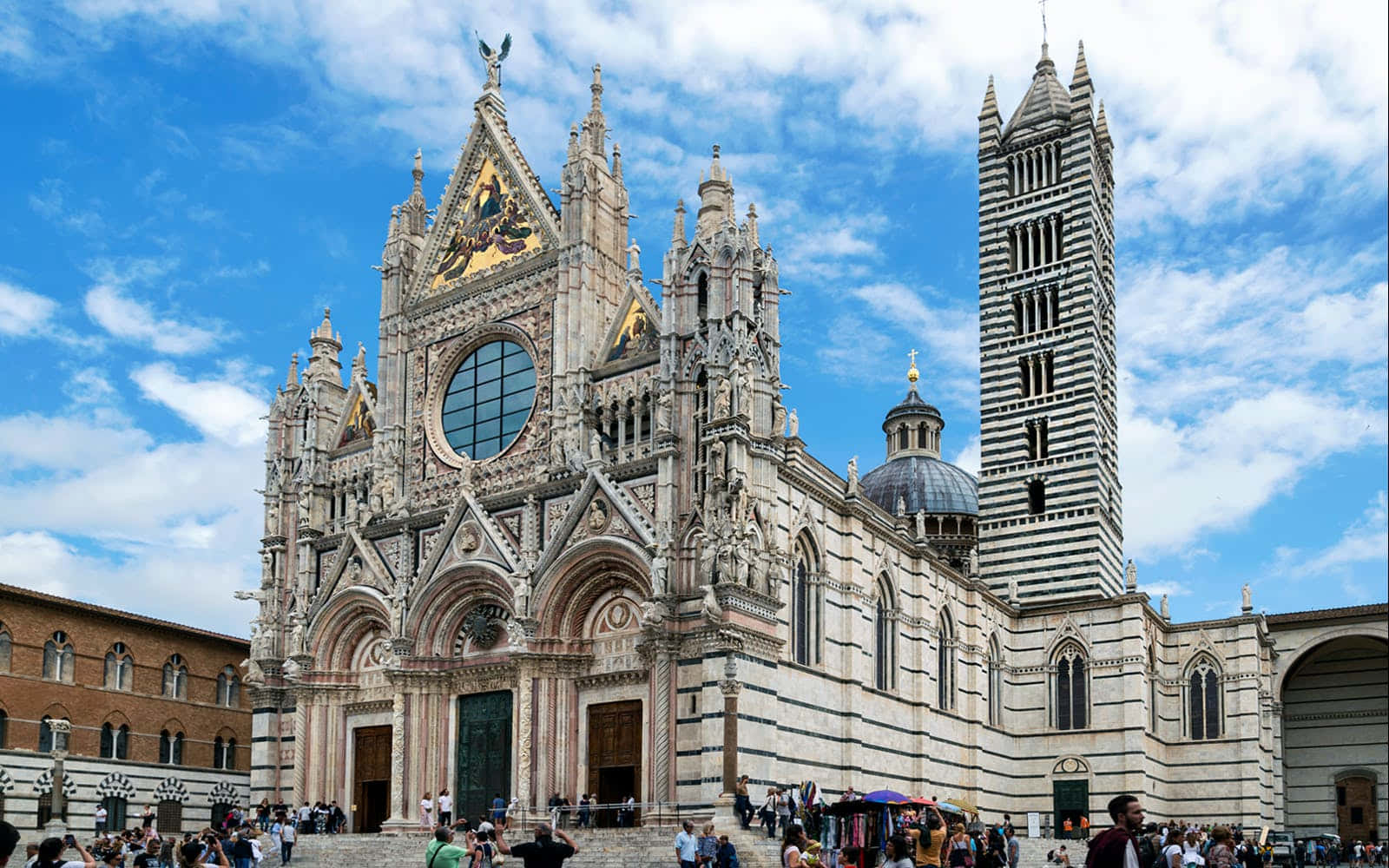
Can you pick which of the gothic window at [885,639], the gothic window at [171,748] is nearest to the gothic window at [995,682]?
the gothic window at [885,639]

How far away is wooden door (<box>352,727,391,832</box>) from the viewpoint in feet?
124

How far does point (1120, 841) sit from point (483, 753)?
2735 cm

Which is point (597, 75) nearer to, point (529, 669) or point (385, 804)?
point (529, 669)

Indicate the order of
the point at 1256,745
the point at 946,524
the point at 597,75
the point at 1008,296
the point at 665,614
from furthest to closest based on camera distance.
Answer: the point at 946,524
the point at 1008,296
the point at 1256,745
the point at 597,75
the point at 665,614

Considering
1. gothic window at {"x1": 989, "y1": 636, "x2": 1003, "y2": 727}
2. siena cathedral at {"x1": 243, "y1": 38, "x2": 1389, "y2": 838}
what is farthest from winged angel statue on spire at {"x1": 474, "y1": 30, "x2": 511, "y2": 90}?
gothic window at {"x1": 989, "y1": 636, "x2": 1003, "y2": 727}

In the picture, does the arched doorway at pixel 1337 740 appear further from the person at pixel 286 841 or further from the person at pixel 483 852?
the person at pixel 483 852

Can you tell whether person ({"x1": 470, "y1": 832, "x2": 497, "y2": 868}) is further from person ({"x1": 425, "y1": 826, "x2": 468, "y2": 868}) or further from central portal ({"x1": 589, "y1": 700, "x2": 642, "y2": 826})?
central portal ({"x1": 589, "y1": 700, "x2": 642, "y2": 826})

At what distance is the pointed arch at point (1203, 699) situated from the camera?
4734cm

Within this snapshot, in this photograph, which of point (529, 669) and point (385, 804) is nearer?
point (529, 669)

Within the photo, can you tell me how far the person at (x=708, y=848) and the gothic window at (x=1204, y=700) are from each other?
26742mm

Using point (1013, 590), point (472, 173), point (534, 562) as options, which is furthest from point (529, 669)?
point (1013, 590)

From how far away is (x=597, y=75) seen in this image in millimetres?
38469

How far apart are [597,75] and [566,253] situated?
521 cm

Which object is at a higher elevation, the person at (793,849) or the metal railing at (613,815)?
the person at (793,849)
